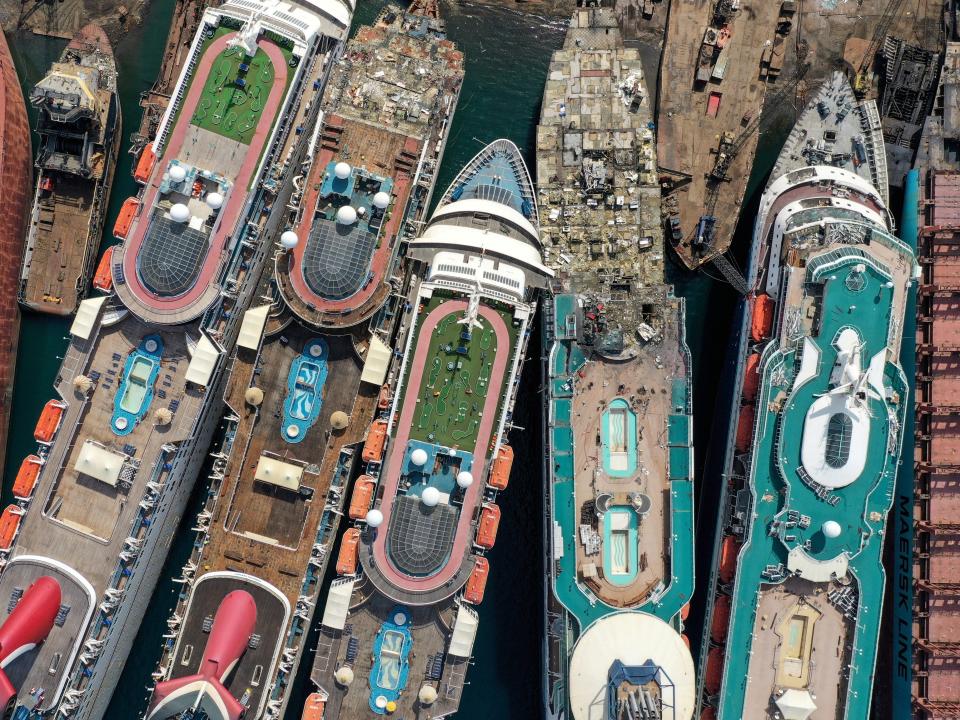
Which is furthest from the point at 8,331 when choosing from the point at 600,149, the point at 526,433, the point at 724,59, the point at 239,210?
the point at 724,59

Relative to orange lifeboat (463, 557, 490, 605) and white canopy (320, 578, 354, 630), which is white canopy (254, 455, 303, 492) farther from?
orange lifeboat (463, 557, 490, 605)

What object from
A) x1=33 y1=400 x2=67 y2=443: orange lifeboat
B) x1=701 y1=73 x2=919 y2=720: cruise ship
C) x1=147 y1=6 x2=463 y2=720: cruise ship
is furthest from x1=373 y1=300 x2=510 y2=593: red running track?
x1=33 y1=400 x2=67 y2=443: orange lifeboat

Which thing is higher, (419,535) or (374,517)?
(374,517)

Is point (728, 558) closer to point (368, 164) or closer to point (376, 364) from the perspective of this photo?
point (376, 364)

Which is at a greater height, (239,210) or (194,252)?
(239,210)

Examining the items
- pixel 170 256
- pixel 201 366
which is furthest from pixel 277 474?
pixel 170 256

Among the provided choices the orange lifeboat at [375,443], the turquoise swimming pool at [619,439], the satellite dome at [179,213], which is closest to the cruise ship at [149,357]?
the satellite dome at [179,213]

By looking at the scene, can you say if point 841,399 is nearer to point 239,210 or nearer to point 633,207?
point 633,207
